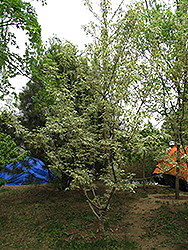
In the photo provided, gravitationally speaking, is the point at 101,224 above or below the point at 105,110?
below

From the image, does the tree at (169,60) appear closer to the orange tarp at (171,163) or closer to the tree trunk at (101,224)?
the orange tarp at (171,163)

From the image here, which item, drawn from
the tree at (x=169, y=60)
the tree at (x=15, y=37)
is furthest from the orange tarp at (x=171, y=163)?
the tree at (x=15, y=37)

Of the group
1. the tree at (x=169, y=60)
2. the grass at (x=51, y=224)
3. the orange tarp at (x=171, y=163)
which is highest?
the tree at (x=169, y=60)

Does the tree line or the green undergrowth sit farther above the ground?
the tree line

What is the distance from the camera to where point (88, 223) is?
192 inches

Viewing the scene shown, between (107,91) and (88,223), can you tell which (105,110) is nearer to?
(107,91)

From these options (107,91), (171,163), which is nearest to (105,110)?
(107,91)

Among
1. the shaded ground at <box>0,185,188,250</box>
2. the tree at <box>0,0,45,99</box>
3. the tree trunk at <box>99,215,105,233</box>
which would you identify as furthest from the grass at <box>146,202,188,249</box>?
the tree at <box>0,0,45,99</box>

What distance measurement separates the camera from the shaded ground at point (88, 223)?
4137 mm

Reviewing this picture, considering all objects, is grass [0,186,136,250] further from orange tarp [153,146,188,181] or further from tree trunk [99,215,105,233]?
orange tarp [153,146,188,181]

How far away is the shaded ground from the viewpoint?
4.14 meters

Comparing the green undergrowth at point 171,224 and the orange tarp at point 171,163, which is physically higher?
the orange tarp at point 171,163

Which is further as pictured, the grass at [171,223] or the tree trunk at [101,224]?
the tree trunk at [101,224]

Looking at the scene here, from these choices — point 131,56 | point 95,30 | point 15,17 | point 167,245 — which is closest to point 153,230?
point 167,245
